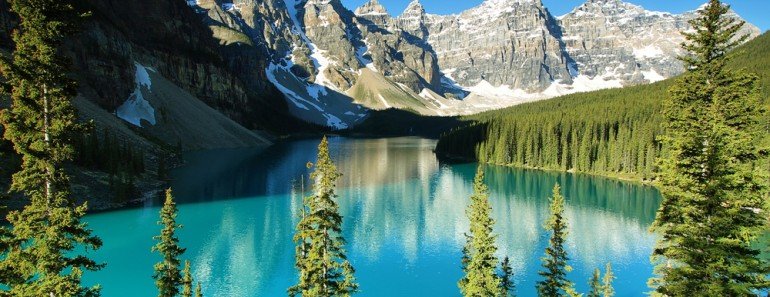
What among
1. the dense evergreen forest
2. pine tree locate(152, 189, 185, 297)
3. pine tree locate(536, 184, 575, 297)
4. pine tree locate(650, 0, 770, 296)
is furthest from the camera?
the dense evergreen forest

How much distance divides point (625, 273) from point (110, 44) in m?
149

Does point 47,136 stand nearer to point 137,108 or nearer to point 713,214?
point 713,214

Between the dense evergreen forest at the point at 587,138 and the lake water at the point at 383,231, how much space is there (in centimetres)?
1036

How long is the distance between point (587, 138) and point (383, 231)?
76494 mm

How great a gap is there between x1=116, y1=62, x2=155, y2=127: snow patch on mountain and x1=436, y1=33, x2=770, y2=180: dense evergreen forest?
3782 inches

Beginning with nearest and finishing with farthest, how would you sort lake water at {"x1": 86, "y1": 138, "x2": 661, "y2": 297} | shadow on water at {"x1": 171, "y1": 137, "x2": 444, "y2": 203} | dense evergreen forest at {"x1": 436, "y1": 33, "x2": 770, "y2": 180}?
1. lake water at {"x1": 86, "y1": 138, "x2": 661, "y2": 297}
2. shadow on water at {"x1": 171, "y1": 137, "x2": 444, "y2": 203}
3. dense evergreen forest at {"x1": 436, "y1": 33, "x2": 770, "y2": 180}

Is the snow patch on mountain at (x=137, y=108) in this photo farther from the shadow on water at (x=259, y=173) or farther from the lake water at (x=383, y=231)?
the lake water at (x=383, y=231)

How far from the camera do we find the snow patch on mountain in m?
Answer: 129

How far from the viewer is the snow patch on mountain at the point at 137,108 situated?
424 ft

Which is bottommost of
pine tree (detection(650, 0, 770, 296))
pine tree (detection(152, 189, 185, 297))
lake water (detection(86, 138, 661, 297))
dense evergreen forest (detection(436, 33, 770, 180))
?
lake water (detection(86, 138, 661, 297))

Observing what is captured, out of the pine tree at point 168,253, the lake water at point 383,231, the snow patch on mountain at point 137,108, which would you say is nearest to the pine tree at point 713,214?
the pine tree at point 168,253

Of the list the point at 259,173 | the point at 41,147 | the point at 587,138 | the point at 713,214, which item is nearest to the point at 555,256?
the point at 713,214

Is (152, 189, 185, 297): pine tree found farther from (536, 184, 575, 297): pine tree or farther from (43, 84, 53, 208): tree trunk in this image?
(536, 184, 575, 297): pine tree

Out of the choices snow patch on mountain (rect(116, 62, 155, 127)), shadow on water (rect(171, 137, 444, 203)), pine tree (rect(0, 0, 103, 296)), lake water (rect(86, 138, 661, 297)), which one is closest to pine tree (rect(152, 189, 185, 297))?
pine tree (rect(0, 0, 103, 296))
